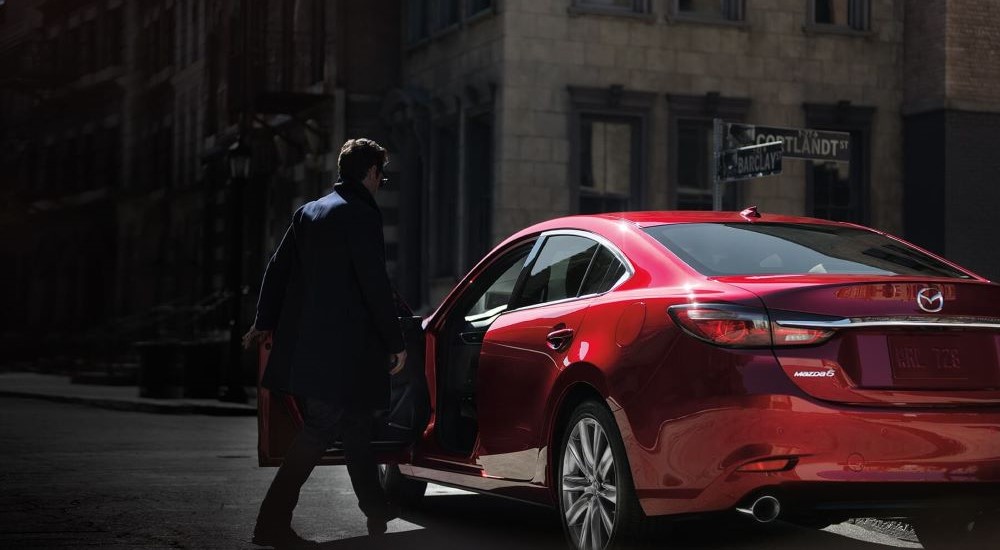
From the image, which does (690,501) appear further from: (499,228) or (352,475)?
(499,228)

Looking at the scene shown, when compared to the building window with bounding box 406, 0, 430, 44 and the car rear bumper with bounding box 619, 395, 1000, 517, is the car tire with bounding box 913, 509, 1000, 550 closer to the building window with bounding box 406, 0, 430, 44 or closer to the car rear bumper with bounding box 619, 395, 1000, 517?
the car rear bumper with bounding box 619, 395, 1000, 517

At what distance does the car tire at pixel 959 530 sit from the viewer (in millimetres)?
7082

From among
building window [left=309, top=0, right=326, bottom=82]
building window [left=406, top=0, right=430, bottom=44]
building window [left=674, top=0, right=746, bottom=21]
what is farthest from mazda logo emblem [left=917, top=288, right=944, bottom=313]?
building window [left=309, top=0, right=326, bottom=82]

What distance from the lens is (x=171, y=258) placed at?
4209cm

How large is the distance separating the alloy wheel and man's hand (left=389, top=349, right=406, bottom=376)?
3.46 feet

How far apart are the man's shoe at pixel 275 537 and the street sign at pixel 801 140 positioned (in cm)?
810

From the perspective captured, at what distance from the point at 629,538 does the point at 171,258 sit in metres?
36.4

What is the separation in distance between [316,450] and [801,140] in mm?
8326

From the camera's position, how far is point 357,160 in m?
8.21

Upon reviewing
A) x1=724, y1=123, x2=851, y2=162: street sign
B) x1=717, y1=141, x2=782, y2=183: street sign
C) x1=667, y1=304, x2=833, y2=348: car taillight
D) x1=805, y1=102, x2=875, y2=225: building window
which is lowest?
x1=667, y1=304, x2=833, y2=348: car taillight

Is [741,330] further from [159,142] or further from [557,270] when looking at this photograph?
[159,142]

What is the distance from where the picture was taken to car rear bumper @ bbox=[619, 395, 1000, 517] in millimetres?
6199

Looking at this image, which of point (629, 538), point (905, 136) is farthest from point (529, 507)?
point (905, 136)

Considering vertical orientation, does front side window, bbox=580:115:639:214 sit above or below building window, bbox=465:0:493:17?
below
